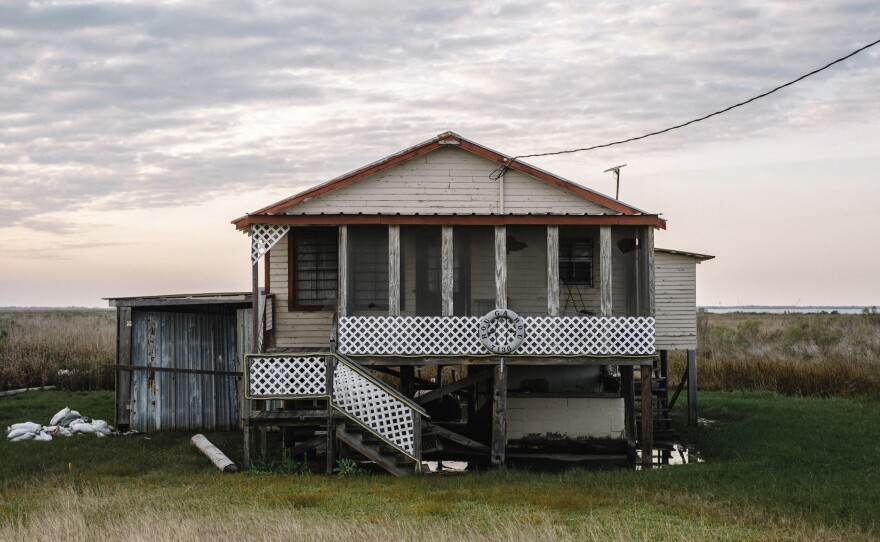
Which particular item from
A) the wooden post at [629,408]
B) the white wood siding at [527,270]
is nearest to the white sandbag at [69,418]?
the white wood siding at [527,270]

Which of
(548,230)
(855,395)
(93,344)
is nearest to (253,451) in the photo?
(548,230)

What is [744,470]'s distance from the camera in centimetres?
1630

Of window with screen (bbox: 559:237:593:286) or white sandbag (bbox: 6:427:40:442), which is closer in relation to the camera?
white sandbag (bbox: 6:427:40:442)

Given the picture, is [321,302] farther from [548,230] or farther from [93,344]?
[93,344]

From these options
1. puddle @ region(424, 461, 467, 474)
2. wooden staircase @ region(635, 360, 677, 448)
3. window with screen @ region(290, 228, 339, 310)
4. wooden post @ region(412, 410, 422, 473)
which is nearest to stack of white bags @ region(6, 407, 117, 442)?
window with screen @ region(290, 228, 339, 310)

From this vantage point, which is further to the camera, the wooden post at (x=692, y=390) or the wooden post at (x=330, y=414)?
the wooden post at (x=692, y=390)

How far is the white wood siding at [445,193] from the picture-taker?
756 inches

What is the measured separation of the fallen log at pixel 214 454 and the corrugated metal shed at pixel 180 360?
2959mm

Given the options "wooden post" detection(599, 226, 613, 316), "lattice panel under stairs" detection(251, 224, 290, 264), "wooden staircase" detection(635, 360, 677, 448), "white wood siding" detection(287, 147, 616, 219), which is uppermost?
"white wood siding" detection(287, 147, 616, 219)

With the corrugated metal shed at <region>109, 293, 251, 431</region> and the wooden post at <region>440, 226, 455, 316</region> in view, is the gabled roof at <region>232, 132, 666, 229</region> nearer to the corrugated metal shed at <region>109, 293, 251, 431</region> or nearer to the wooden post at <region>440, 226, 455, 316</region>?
the wooden post at <region>440, 226, 455, 316</region>

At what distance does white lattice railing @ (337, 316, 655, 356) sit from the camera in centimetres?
1817

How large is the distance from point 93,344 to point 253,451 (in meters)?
16.2

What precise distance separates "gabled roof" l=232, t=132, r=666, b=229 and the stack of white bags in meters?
6.07

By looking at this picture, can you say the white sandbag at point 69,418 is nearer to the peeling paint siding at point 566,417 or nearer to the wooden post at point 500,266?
the peeling paint siding at point 566,417
